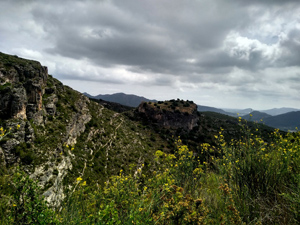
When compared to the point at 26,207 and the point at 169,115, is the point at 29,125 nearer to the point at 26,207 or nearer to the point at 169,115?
the point at 26,207

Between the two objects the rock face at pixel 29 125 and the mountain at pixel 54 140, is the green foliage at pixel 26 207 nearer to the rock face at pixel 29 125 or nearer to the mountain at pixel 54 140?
the mountain at pixel 54 140

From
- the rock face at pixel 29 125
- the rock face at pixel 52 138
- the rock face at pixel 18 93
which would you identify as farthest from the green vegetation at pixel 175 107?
the rock face at pixel 18 93

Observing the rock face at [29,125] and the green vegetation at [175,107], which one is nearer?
the rock face at [29,125]

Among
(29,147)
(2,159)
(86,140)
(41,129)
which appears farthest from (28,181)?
(86,140)

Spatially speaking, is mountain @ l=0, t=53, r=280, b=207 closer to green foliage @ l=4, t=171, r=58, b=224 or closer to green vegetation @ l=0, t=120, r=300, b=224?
green foliage @ l=4, t=171, r=58, b=224

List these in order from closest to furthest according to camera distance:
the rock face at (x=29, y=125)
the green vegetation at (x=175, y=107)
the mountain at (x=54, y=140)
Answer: the mountain at (x=54, y=140) < the rock face at (x=29, y=125) < the green vegetation at (x=175, y=107)

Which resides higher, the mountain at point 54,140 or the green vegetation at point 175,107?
the green vegetation at point 175,107

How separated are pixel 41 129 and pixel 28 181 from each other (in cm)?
3039

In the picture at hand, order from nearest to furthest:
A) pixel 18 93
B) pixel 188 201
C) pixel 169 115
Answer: pixel 188 201
pixel 18 93
pixel 169 115

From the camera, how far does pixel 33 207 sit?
309 cm

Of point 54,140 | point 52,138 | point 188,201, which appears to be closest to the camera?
point 188,201

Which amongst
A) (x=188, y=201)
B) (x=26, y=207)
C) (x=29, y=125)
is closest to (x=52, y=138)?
(x=29, y=125)

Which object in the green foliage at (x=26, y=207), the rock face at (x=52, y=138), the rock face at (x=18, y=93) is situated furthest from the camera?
the rock face at (x=18, y=93)

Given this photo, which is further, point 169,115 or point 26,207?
point 169,115
